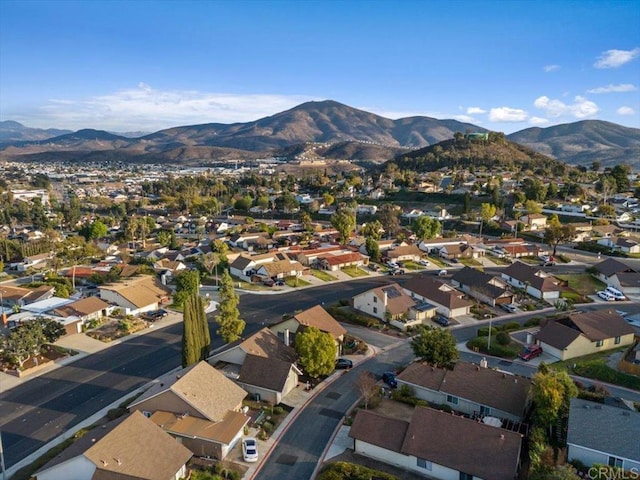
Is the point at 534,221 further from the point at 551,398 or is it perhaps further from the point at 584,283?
the point at 551,398

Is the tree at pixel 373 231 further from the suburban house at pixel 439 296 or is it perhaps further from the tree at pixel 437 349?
the tree at pixel 437 349

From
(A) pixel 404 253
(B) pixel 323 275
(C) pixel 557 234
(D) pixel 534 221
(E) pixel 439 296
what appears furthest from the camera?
(D) pixel 534 221

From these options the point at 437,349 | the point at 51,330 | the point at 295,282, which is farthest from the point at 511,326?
the point at 51,330

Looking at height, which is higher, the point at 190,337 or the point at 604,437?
the point at 190,337

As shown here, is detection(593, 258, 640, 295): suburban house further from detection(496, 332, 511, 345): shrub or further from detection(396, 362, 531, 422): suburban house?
detection(396, 362, 531, 422): suburban house

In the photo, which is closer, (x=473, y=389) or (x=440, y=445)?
(x=440, y=445)

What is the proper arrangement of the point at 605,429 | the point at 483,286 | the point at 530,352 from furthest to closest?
the point at 483,286 < the point at 530,352 < the point at 605,429
